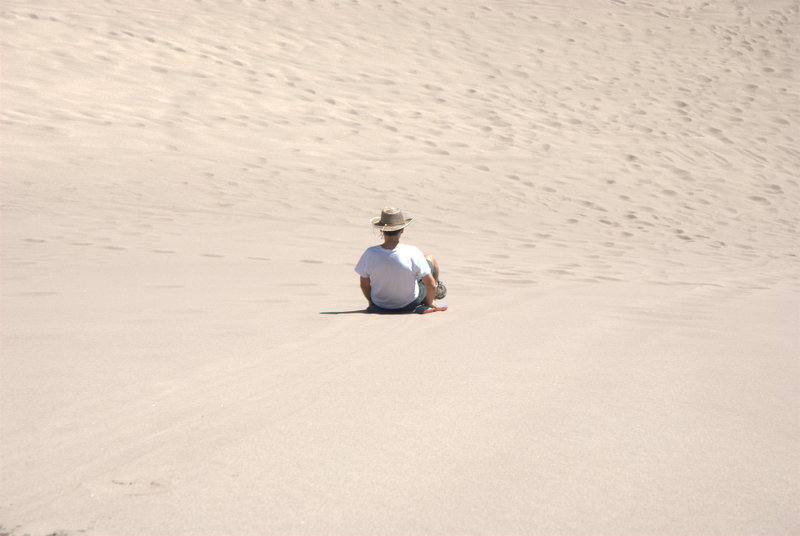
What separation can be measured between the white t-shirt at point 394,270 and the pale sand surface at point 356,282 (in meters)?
0.31

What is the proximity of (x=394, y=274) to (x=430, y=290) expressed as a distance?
27 cm

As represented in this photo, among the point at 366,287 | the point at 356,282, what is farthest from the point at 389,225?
the point at 356,282

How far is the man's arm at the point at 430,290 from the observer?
5.41 metres

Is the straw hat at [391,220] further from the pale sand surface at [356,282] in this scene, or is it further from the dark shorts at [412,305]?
the pale sand surface at [356,282]

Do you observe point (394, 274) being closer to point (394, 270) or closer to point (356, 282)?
point (394, 270)

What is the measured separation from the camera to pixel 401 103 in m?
15.1

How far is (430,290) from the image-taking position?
5449mm

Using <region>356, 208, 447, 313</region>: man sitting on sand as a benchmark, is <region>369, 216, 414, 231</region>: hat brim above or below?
above

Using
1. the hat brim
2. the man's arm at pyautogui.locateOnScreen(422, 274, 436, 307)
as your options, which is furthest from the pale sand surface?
the hat brim

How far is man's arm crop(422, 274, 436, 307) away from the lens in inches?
213

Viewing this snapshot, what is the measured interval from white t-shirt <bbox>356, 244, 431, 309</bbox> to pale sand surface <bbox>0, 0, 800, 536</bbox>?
306 mm

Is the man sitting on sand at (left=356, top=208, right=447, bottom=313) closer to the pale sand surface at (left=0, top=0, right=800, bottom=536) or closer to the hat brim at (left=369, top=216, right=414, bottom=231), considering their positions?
the hat brim at (left=369, top=216, right=414, bottom=231)

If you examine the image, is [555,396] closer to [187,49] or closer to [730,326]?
[730,326]

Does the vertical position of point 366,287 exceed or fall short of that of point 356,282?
it exceeds it
